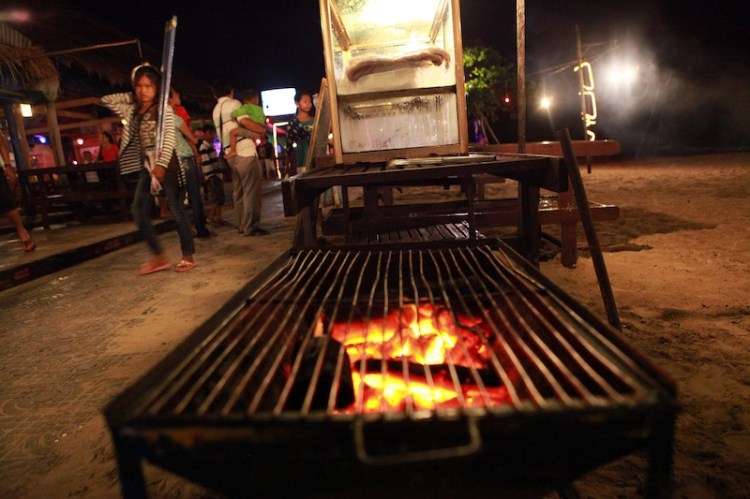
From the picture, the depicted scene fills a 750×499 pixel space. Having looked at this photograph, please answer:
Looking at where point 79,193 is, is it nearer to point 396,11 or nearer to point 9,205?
point 9,205

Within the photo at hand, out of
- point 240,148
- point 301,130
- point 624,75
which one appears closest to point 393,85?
point 240,148

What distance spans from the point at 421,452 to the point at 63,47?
43.7ft

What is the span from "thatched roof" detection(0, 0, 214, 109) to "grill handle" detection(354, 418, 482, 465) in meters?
9.89

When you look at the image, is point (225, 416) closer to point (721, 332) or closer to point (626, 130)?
point (721, 332)

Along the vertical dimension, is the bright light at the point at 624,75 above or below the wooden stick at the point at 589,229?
above

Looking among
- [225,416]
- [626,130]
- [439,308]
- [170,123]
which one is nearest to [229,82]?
[170,123]

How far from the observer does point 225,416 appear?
111cm

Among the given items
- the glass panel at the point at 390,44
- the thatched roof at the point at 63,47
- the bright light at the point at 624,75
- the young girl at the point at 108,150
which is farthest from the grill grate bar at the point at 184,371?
the bright light at the point at 624,75

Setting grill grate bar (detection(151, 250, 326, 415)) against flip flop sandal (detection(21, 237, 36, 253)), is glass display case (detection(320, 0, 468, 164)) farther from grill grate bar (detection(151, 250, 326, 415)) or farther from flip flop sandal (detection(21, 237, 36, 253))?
flip flop sandal (detection(21, 237, 36, 253))

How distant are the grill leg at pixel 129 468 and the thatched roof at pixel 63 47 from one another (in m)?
A: 9.56

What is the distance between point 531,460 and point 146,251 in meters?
6.81

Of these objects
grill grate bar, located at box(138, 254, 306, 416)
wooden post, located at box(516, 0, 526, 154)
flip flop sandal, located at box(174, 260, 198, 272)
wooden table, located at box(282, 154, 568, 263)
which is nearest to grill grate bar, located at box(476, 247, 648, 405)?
grill grate bar, located at box(138, 254, 306, 416)

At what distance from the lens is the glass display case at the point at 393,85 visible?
457 centimetres

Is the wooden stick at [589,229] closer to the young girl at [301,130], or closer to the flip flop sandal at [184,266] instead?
the flip flop sandal at [184,266]
